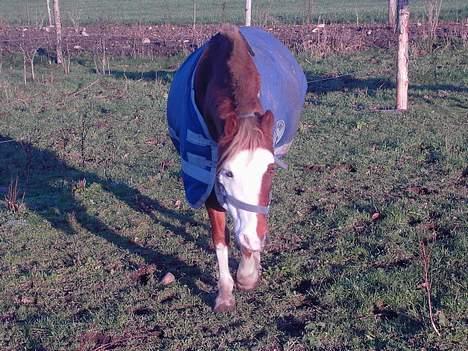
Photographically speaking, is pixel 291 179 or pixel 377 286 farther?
pixel 291 179

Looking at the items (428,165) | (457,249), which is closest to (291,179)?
(428,165)

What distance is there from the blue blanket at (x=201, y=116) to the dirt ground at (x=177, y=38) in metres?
8.78

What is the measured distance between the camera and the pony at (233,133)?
138 inches

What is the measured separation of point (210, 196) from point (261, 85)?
2.37 ft

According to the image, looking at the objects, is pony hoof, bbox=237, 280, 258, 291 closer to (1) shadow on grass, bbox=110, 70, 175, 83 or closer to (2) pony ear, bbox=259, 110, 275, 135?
(2) pony ear, bbox=259, 110, 275, 135

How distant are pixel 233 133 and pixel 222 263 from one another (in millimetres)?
1262

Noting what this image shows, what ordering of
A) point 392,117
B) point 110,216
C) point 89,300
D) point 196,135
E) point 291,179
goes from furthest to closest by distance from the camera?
point 392,117 → point 291,179 → point 110,216 → point 89,300 → point 196,135

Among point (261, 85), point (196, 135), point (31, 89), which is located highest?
point (261, 85)

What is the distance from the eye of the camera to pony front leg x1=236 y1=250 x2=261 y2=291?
14.3 ft

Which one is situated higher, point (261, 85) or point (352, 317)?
point (261, 85)

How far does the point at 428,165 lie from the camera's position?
6906 mm

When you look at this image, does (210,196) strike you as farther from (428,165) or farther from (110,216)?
A: (428,165)

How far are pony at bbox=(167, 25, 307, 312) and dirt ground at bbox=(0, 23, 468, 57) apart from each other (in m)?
9.45

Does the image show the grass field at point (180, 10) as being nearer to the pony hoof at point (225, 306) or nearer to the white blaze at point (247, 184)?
the pony hoof at point (225, 306)
